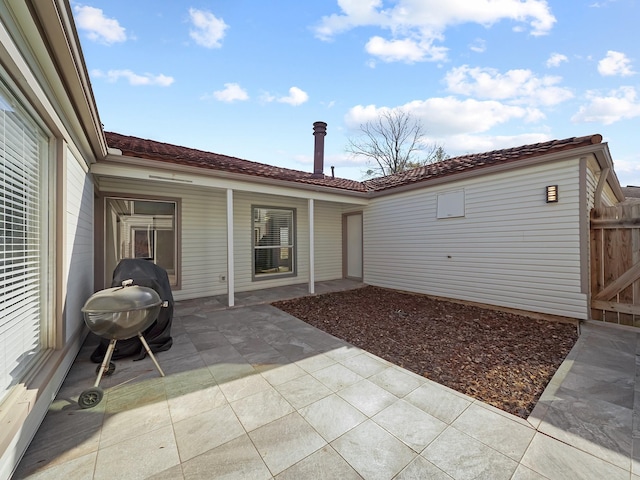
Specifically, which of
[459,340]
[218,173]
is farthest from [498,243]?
[218,173]

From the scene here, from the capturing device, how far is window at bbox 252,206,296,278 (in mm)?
7191

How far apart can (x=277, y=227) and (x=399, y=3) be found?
607 cm

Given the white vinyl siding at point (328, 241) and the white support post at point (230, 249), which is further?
the white vinyl siding at point (328, 241)

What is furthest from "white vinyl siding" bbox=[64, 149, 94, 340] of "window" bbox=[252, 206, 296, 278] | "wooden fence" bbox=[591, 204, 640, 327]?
"wooden fence" bbox=[591, 204, 640, 327]

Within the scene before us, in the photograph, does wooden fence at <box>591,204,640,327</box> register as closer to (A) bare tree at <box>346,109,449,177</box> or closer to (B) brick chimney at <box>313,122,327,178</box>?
(B) brick chimney at <box>313,122,327,178</box>

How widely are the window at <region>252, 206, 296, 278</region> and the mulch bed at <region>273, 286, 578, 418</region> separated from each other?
1.79 metres

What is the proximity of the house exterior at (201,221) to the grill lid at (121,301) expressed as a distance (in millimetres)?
407

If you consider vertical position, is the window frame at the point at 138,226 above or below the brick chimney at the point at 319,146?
below

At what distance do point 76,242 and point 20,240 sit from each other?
1422 millimetres

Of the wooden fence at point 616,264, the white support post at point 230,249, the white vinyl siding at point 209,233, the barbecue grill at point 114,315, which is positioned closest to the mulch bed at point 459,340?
the wooden fence at point 616,264

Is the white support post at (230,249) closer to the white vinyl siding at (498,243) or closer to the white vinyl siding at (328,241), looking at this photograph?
the white vinyl siding at (328,241)

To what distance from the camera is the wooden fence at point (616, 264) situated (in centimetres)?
412

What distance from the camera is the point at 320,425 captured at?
203 cm

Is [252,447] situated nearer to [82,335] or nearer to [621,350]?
[82,335]
